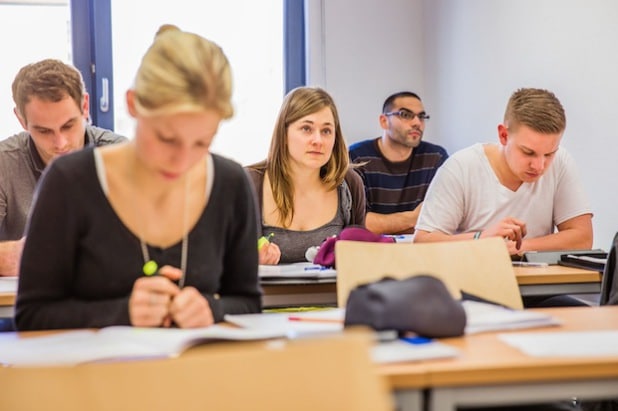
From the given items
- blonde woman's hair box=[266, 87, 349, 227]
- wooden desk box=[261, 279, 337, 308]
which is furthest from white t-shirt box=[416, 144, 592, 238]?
wooden desk box=[261, 279, 337, 308]

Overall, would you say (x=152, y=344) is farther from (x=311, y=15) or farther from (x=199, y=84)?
(x=311, y=15)

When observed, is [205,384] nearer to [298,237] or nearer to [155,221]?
[155,221]

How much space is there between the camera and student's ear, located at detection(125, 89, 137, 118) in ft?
4.84

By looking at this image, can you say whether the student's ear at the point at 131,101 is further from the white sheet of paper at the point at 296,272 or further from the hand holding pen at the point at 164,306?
the white sheet of paper at the point at 296,272

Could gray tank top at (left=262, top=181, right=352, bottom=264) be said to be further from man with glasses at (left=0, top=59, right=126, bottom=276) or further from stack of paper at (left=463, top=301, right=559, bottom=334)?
stack of paper at (left=463, top=301, right=559, bottom=334)

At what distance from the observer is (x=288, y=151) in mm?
3164

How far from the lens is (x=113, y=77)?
16.8 feet

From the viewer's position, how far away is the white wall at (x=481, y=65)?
3.59 meters

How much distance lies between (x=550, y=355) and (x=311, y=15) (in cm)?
428

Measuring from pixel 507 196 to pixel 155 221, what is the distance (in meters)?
1.77

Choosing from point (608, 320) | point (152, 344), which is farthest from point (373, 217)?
point (152, 344)

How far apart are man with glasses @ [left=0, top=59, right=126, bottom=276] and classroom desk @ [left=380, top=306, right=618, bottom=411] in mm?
1844

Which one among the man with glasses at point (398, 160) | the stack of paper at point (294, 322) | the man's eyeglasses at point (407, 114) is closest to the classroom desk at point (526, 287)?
the stack of paper at point (294, 322)

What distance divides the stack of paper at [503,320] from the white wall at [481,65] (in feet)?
6.92
